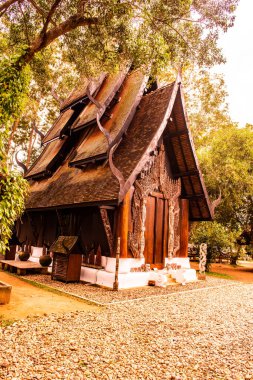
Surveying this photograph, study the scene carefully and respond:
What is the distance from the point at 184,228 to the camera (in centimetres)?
1297

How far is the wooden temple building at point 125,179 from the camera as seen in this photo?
984 cm

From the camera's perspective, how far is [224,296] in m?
9.18

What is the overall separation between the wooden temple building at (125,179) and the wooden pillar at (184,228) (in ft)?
0.14

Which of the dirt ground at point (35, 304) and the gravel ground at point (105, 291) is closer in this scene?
the dirt ground at point (35, 304)

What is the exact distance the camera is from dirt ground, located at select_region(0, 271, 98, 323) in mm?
6107

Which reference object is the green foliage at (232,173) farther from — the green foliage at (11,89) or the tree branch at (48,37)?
the green foliage at (11,89)

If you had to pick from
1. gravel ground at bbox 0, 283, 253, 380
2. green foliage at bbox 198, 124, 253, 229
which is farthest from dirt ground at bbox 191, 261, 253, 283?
gravel ground at bbox 0, 283, 253, 380

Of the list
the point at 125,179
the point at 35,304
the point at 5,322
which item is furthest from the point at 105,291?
the point at 5,322

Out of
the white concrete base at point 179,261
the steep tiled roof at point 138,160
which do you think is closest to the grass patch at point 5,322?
the steep tiled roof at point 138,160

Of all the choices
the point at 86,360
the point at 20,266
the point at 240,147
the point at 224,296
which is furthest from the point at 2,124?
the point at 240,147

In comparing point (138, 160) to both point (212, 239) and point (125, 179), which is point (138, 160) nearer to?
point (125, 179)

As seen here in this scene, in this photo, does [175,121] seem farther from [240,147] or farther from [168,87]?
[240,147]

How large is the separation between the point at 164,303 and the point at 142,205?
3.89 meters

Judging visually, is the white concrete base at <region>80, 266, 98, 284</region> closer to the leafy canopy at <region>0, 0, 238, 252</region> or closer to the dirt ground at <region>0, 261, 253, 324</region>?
the dirt ground at <region>0, 261, 253, 324</region>
